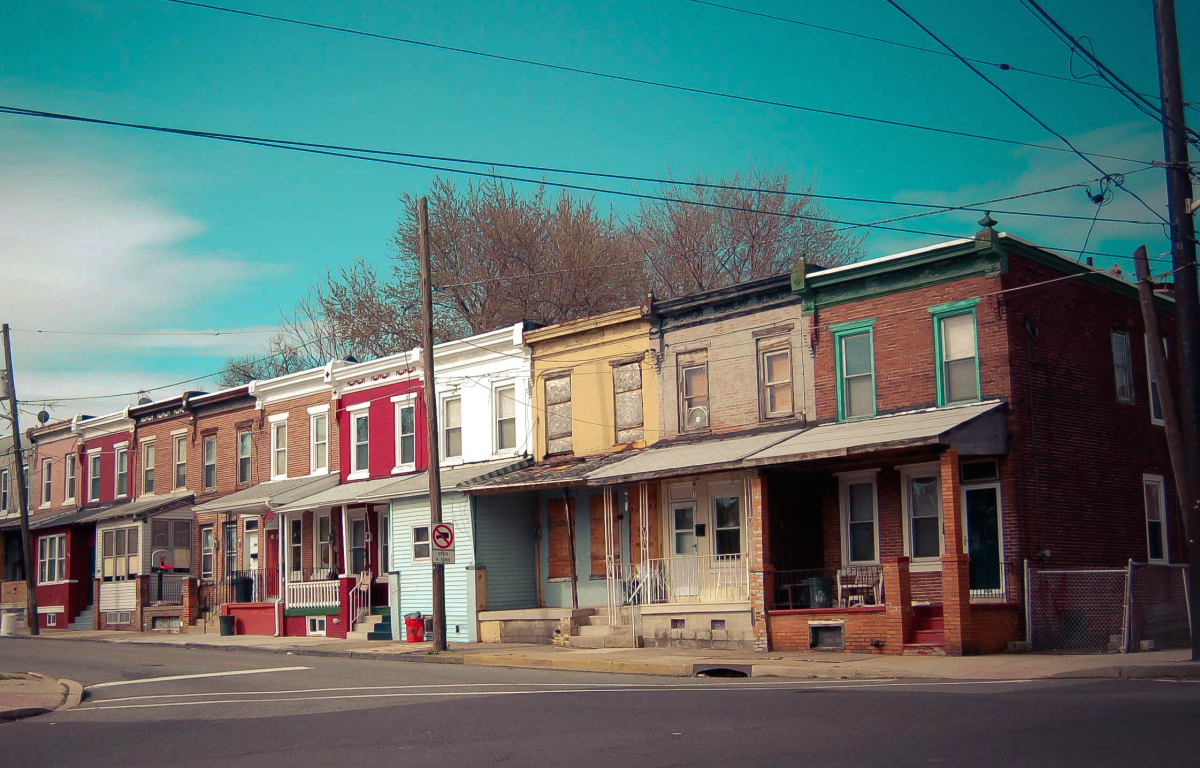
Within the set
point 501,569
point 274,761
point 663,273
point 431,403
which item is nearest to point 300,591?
point 501,569

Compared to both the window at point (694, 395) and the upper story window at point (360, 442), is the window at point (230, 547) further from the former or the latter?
the window at point (694, 395)

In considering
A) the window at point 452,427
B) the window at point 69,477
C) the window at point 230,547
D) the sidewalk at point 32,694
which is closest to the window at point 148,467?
the window at point 230,547

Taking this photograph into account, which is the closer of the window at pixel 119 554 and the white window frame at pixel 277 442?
the white window frame at pixel 277 442

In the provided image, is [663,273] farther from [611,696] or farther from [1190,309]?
[611,696]

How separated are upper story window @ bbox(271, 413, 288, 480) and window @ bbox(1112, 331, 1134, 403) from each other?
24.4 metres

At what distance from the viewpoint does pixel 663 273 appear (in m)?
43.6

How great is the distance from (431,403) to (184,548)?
770 inches

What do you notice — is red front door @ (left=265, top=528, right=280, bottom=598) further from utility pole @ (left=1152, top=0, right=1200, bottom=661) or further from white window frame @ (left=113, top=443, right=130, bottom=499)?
utility pole @ (left=1152, top=0, right=1200, bottom=661)

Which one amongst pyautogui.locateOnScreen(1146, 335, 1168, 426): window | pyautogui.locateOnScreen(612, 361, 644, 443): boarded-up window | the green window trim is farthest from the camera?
pyautogui.locateOnScreen(612, 361, 644, 443): boarded-up window

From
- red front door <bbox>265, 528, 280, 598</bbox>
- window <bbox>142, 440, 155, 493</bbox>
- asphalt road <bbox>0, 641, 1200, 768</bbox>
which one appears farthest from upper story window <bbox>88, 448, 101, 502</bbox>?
asphalt road <bbox>0, 641, 1200, 768</bbox>

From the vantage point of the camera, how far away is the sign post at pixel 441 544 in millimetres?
24844

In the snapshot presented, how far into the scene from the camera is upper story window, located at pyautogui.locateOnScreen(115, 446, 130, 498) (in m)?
44.9

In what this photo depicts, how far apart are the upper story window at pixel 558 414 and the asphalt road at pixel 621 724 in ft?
36.6

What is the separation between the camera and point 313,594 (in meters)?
33.4
